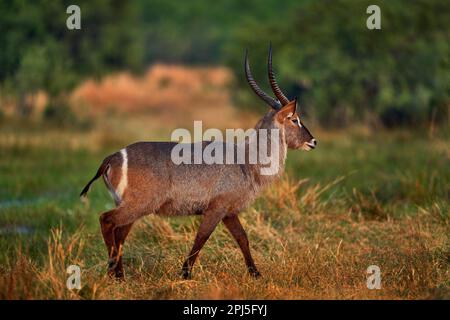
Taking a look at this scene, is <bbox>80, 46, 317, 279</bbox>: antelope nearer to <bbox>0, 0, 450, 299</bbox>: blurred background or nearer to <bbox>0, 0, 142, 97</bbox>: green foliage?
<bbox>0, 0, 450, 299</bbox>: blurred background

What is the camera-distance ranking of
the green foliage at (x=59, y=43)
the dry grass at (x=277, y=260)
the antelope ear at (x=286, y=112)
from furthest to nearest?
the green foliage at (x=59, y=43), the antelope ear at (x=286, y=112), the dry grass at (x=277, y=260)

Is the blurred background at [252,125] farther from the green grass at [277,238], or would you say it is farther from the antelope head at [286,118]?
the antelope head at [286,118]

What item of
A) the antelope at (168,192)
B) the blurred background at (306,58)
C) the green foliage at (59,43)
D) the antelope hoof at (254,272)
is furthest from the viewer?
the green foliage at (59,43)

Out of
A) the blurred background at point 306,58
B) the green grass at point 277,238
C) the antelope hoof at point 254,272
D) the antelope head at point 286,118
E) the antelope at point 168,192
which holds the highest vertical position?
the blurred background at point 306,58

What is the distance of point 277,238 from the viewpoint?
748 cm

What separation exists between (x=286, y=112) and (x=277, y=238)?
149cm

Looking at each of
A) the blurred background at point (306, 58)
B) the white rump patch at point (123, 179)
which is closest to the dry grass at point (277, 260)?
the white rump patch at point (123, 179)

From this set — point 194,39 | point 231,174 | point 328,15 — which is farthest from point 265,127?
point 194,39

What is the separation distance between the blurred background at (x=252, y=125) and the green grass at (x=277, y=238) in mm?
23

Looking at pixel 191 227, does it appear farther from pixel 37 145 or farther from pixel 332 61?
pixel 332 61

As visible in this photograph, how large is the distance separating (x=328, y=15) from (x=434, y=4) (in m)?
2.40

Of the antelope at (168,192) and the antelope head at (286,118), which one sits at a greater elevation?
the antelope head at (286,118)

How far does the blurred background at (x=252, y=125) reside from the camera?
240 inches
